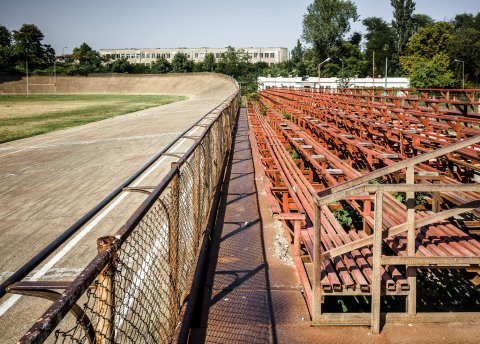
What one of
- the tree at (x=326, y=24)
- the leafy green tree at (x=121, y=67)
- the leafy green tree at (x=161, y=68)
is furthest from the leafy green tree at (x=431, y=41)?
the leafy green tree at (x=121, y=67)

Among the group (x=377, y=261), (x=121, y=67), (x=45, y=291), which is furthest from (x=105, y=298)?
(x=121, y=67)

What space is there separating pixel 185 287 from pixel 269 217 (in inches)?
104

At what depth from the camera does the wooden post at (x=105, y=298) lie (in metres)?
2.16

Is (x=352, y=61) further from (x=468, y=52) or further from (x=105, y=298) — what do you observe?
(x=105, y=298)

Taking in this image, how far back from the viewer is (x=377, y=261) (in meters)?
3.54

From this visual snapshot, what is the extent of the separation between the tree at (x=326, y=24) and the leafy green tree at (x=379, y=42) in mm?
13296

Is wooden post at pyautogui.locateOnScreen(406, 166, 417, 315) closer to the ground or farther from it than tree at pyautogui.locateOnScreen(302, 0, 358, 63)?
closer to the ground

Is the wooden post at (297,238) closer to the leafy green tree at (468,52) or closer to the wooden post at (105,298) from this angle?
the wooden post at (105,298)

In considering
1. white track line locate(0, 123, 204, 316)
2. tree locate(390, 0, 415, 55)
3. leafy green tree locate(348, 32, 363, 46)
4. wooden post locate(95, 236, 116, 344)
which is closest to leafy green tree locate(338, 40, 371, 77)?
tree locate(390, 0, 415, 55)

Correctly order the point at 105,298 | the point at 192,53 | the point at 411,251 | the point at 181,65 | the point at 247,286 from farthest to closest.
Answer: the point at 192,53 → the point at 181,65 → the point at 247,286 → the point at 411,251 → the point at 105,298

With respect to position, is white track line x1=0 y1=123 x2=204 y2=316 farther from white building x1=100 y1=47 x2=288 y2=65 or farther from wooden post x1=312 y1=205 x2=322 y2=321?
white building x1=100 y1=47 x2=288 y2=65

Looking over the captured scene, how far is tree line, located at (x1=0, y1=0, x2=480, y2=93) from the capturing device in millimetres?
82125

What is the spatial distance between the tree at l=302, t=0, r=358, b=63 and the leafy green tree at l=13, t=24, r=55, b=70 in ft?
222

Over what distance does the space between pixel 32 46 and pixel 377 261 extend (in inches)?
5207
